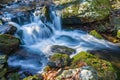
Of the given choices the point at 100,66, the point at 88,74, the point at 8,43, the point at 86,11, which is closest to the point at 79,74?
the point at 88,74

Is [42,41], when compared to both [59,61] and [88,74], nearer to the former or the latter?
[59,61]

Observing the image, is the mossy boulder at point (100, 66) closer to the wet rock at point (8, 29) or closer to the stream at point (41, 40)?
the stream at point (41, 40)

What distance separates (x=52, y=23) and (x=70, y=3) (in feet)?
4.80

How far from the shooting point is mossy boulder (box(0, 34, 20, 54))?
34.4 feet

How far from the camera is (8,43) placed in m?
10.6

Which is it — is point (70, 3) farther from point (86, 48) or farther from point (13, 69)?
point (13, 69)

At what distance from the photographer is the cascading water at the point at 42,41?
10.4m

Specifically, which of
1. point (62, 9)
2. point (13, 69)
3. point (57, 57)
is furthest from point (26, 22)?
point (57, 57)

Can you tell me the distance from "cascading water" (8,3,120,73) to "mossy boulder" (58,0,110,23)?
1.83ft

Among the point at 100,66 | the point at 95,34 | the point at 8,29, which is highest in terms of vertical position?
the point at 8,29

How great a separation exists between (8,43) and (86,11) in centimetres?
466

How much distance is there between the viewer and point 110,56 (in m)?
10.7

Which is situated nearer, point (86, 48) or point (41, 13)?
point (86, 48)

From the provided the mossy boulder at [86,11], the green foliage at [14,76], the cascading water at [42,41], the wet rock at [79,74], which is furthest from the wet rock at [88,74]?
the mossy boulder at [86,11]
